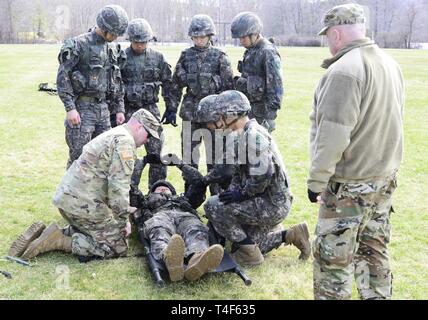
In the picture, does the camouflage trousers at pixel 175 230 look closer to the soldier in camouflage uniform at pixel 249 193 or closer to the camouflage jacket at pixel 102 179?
the soldier in camouflage uniform at pixel 249 193

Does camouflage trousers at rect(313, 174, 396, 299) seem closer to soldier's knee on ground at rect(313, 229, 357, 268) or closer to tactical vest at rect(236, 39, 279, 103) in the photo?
soldier's knee on ground at rect(313, 229, 357, 268)

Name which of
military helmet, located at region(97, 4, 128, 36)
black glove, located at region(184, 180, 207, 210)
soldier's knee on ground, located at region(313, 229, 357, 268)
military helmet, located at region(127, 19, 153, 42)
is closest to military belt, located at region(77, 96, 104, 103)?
military helmet, located at region(97, 4, 128, 36)

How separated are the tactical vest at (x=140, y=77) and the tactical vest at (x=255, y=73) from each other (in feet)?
4.07

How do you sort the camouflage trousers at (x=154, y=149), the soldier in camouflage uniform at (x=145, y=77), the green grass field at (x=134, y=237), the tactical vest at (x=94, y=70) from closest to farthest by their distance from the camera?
1. the green grass field at (x=134, y=237)
2. the tactical vest at (x=94, y=70)
3. the soldier in camouflage uniform at (x=145, y=77)
4. the camouflage trousers at (x=154, y=149)

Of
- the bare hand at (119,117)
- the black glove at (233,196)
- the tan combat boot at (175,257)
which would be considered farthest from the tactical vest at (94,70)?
the tan combat boot at (175,257)

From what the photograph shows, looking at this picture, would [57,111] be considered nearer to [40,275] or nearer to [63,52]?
[63,52]

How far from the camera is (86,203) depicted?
15.5 ft

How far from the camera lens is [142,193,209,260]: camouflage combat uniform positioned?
459cm

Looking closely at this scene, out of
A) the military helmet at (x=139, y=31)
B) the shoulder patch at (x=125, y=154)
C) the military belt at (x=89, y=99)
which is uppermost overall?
the military helmet at (x=139, y=31)

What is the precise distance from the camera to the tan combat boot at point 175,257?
4039mm

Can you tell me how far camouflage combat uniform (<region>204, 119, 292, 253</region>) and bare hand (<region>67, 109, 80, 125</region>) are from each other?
221cm

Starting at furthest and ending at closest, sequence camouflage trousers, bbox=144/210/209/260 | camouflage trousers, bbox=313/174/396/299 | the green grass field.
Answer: camouflage trousers, bbox=144/210/209/260, the green grass field, camouflage trousers, bbox=313/174/396/299

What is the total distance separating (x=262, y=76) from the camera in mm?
6527

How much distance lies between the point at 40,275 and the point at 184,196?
1860 mm
